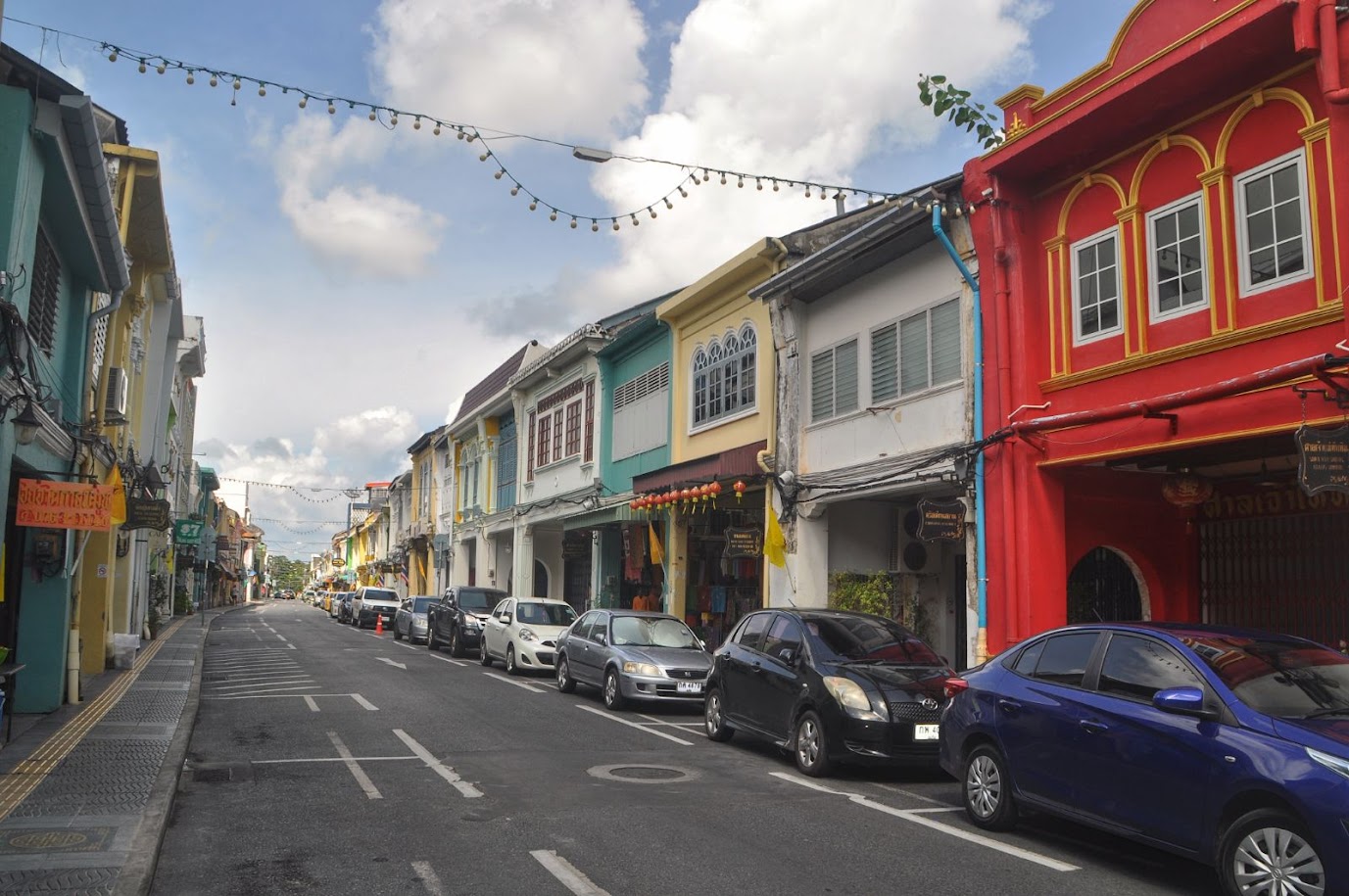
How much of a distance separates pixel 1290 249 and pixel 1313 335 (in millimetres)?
925

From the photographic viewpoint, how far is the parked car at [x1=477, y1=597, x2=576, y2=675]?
67.2ft

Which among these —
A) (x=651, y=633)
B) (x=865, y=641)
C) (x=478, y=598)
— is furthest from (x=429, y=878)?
(x=478, y=598)

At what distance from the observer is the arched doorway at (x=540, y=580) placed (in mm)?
34344

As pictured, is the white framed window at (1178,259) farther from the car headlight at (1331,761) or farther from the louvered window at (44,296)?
the louvered window at (44,296)

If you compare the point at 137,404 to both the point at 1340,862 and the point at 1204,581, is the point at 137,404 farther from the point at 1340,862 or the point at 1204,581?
the point at 1340,862

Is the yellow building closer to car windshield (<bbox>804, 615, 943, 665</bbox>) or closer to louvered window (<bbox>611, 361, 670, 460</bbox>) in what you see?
louvered window (<bbox>611, 361, 670, 460</bbox>)

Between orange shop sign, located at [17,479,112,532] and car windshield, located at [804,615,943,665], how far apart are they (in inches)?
316

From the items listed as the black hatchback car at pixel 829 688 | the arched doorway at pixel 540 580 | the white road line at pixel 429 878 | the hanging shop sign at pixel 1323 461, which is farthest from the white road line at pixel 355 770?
the arched doorway at pixel 540 580

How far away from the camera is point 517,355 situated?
1468 inches

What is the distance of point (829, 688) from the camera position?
10.3 meters

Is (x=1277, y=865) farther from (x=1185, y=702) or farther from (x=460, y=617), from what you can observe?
(x=460, y=617)

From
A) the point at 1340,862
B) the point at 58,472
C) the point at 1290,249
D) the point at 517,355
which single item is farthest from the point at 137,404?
the point at 1340,862

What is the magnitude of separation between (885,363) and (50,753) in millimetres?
11572

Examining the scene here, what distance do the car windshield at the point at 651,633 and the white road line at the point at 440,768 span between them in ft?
15.0
